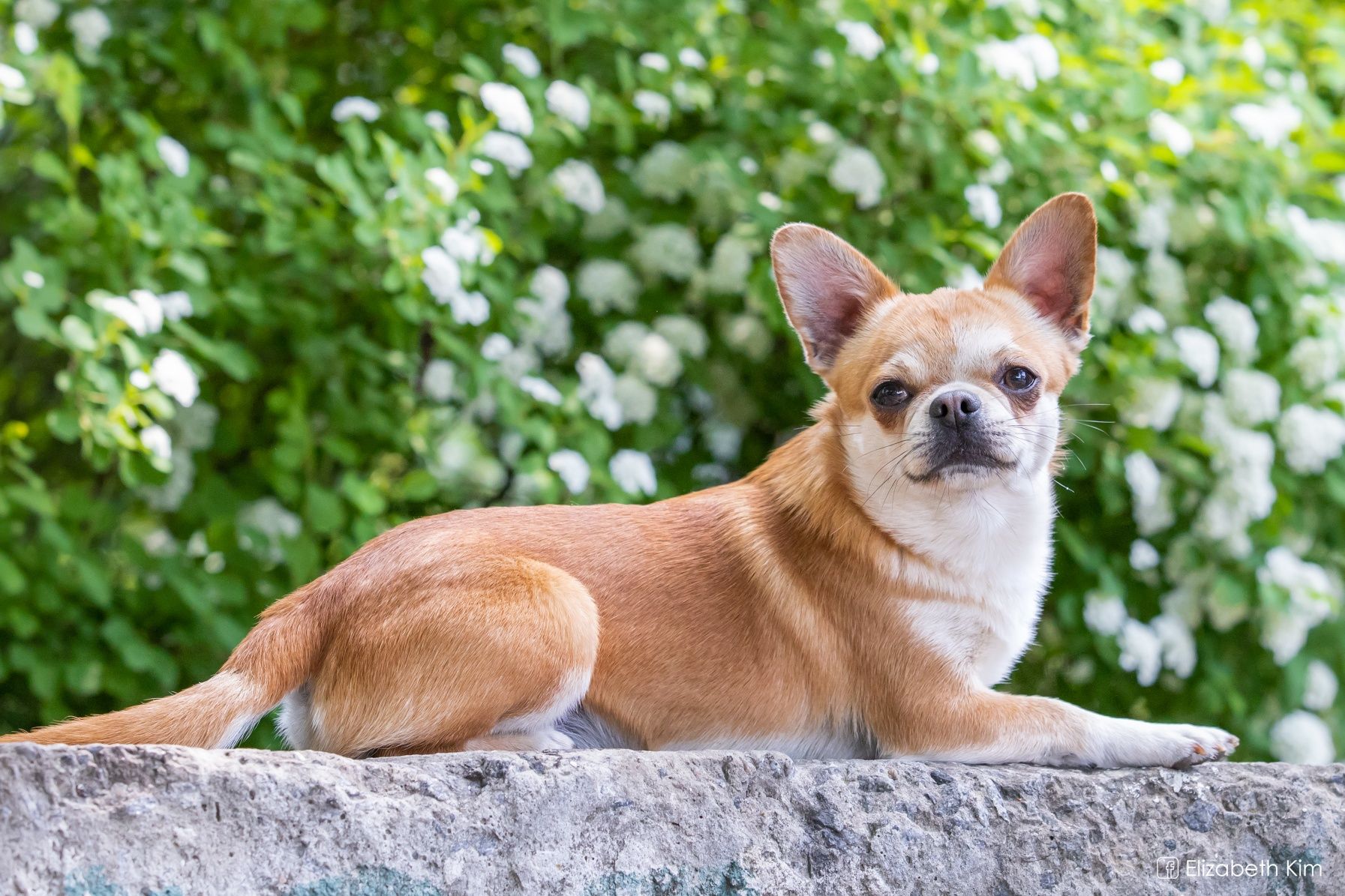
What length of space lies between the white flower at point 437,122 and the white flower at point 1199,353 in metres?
Result: 2.50

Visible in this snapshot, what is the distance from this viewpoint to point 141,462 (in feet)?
Result: 12.3

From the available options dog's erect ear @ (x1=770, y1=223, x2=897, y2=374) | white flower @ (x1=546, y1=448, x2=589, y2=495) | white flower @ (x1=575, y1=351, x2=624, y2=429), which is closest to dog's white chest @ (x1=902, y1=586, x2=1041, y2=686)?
dog's erect ear @ (x1=770, y1=223, x2=897, y2=374)

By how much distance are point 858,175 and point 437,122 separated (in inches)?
53.1

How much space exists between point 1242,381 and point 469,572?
9.92 ft

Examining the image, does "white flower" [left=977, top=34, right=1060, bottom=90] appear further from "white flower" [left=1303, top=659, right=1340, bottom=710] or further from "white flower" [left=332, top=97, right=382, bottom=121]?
"white flower" [left=1303, top=659, right=1340, bottom=710]

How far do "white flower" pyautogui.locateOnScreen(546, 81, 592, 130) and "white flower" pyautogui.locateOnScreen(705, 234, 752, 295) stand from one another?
603 millimetres

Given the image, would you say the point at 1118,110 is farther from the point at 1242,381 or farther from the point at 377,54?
the point at 377,54

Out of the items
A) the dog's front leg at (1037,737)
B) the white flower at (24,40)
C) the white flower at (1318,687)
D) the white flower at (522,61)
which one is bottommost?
the white flower at (1318,687)

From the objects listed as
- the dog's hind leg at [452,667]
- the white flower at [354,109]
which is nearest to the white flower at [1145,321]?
the white flower at [354,109]

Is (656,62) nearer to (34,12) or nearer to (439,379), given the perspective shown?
(439,379)

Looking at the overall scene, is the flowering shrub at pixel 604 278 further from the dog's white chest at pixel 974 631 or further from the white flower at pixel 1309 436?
the dog's white chest at pixel 974 631

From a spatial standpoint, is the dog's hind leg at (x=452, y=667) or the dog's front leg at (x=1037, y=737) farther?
the dog's front leg at (x=1037, y=737)

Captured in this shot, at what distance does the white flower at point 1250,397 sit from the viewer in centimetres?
440

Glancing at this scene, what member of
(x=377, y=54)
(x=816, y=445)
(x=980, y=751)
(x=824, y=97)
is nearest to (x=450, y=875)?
(x=980, y=751)
